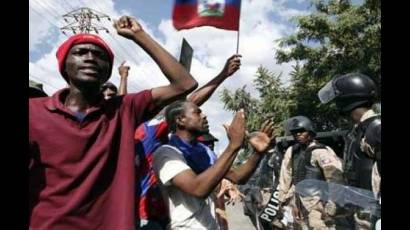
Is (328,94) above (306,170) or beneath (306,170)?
above

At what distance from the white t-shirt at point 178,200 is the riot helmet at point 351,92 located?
6.17 feet

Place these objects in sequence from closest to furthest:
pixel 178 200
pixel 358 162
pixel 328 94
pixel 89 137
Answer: pixel 89 137 → pixel 178 200 → pixel 358 162 → pixel 328 94

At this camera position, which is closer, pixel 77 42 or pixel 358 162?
pixel 77 42

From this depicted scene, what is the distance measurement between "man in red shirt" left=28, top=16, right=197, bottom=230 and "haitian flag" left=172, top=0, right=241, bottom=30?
1.01 m

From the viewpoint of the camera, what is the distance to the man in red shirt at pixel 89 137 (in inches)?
78.0

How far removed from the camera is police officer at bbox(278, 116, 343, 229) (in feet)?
10.3

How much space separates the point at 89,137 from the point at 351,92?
8.43 ft

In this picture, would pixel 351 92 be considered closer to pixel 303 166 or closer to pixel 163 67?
pixel 303 166

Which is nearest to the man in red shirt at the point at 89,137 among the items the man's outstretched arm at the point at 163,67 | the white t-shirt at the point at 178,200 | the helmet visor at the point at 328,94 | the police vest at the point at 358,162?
the man's outstretched arm at the point at 163,67

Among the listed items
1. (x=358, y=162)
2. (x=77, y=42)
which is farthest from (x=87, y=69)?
(x=358, y=162)

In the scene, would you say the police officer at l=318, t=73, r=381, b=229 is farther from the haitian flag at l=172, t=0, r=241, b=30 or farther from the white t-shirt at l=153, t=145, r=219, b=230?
the white t-shirt at l=153, t=145, r=219, b=230

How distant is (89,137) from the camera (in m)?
2.05
